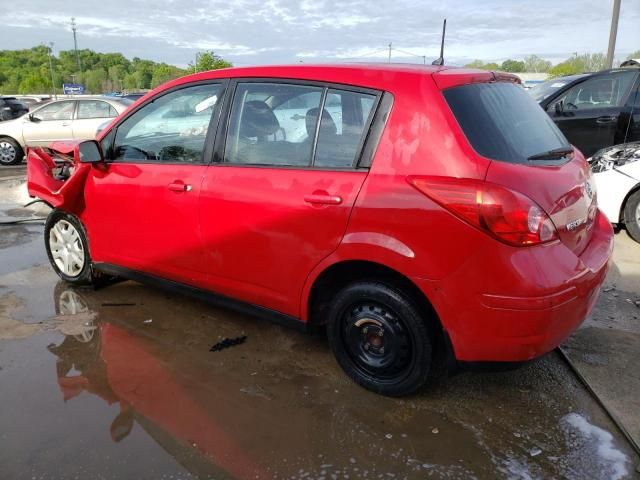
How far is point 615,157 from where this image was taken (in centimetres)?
570

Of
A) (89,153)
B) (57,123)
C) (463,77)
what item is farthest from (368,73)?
(57,123)

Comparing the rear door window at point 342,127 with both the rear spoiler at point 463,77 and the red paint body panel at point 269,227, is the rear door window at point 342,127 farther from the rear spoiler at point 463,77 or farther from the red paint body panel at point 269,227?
the rear spoiler at point 463,77

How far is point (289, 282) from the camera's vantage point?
3000 mm

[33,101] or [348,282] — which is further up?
[33,101]

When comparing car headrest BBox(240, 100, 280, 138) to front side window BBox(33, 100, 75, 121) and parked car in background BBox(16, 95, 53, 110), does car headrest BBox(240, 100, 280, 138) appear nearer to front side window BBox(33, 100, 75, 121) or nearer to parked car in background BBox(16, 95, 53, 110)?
front side window BBox(33, 100, 75, 121)

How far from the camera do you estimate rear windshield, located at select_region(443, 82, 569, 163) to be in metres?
2.51

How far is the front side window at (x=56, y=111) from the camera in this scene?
12.0 meters

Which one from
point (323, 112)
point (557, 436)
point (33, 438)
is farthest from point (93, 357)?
point (557, 436)

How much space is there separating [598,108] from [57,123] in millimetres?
11030

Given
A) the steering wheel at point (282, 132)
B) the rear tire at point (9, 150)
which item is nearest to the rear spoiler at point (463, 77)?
the steering wheel at point (282, 132)

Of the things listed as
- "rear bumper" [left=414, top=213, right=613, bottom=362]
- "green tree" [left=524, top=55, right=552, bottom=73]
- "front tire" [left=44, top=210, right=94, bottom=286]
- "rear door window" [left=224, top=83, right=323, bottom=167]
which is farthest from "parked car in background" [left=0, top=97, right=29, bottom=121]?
"green tree" [left=524, top=55, right=552, bottom=73]

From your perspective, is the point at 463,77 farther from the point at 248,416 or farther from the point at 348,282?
the point at 248,416

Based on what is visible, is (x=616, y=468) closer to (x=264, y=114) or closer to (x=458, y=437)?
(x=458, y=437)

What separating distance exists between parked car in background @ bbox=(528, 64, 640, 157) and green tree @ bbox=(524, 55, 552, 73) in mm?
51977
